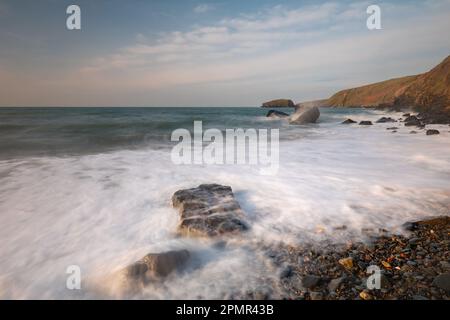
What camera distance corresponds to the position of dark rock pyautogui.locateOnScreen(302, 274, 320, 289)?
2.28 metres

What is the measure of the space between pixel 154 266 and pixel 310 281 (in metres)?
1.37

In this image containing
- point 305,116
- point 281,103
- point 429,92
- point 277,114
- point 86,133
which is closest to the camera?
point 86,133

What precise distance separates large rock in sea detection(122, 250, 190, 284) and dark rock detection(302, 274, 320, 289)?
3.63ft

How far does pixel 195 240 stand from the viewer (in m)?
3.06

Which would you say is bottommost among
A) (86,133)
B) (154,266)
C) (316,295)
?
(316,295)

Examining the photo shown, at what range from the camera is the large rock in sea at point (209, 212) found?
3.21 meters

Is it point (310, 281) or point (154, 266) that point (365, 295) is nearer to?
point (310, 281)

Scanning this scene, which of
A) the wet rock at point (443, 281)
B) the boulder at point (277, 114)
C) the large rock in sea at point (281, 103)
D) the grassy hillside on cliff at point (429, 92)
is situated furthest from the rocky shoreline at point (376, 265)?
the large rock in sea at point (281, 103)

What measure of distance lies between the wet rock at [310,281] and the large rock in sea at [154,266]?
3.63 feet

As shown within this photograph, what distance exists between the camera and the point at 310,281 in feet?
7.57

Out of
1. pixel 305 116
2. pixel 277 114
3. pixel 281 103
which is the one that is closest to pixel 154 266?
pixel 305 116
